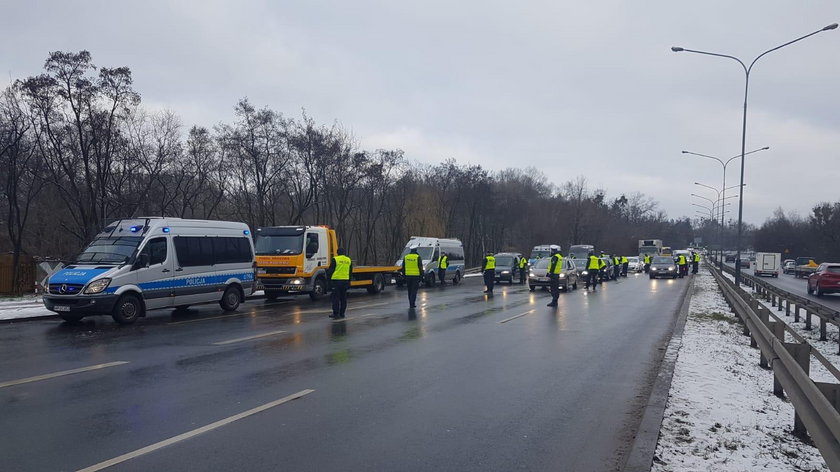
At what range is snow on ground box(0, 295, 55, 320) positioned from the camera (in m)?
15.1

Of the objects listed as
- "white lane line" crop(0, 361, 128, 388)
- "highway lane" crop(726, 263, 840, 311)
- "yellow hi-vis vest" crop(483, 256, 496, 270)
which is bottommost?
"white lane line" crop(0, 361, 128, 388)

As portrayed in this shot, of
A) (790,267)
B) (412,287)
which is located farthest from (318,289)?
(790,267)

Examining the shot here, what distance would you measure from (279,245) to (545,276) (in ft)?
44.0

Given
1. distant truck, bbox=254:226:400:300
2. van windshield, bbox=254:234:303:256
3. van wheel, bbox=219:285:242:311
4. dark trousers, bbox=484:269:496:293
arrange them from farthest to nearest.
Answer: dark trousers, bbox=484:269:496:293 → van windshield, bbox=254:234:303:256 → distant truck, bbox=254:226:400:300 → van wheel, bbox=219:285:242:311

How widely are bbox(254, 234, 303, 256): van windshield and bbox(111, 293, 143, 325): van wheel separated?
7057 mm

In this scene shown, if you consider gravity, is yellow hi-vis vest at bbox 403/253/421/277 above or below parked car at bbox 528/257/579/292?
above

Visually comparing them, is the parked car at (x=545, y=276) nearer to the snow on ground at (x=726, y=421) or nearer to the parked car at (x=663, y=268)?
the parked car at (x=663, y=268)

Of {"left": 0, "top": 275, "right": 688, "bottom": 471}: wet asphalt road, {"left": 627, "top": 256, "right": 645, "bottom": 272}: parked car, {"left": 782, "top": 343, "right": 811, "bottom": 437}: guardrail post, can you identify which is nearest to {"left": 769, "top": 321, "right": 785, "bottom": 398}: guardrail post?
{"left": 782, "top": 343, "right": 811, "bottom": 437}: guardrail post

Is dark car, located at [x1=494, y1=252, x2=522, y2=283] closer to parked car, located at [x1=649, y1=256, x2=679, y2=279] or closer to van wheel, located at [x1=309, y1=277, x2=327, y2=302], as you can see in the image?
parked car, located at [x1=649, y1=256, x2=679, y2=279]

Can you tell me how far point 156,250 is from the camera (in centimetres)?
1469

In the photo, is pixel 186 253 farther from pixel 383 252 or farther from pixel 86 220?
pixel 383 252

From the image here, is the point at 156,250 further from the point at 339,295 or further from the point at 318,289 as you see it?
the point at 318,289

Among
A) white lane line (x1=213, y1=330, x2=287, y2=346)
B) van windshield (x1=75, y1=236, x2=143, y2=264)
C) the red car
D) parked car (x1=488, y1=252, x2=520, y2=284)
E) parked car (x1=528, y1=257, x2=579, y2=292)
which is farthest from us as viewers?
parked car (x1=488, y1=252, x2=520, y2=284)

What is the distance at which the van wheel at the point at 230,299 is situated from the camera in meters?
17.0
